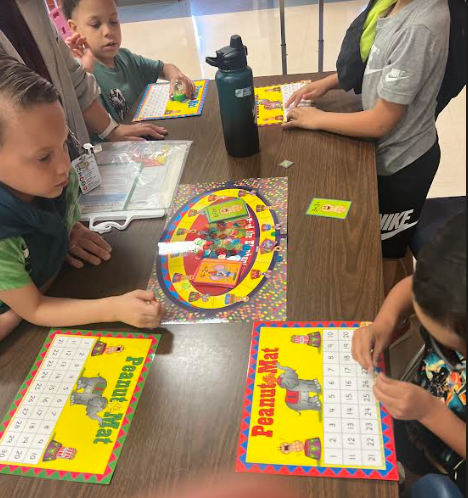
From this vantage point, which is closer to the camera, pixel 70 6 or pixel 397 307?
pixel 397 307

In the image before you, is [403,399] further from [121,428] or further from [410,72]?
[410,72]

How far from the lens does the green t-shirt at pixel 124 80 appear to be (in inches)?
63.3

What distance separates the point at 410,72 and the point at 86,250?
0.83 metres

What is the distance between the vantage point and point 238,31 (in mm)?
4219

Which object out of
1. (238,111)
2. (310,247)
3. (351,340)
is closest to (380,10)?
(238,111)

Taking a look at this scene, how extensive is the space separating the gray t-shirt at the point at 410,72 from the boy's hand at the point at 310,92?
0.17 meters

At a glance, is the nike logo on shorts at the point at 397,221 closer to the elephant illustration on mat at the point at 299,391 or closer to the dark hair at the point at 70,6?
the elephant illustration on mat at the point at 299,391

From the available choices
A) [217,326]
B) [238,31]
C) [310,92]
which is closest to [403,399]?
[217,326]

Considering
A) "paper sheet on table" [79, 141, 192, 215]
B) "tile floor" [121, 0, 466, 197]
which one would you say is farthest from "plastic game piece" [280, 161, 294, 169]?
"tile floor" [121, 0, 466, 197]

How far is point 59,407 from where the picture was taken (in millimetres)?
704

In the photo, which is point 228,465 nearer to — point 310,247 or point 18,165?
Answer: point 310,247

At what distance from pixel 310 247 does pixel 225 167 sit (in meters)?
0.39

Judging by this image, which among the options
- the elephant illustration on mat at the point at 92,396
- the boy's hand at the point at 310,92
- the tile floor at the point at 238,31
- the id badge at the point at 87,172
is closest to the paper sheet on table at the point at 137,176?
the id badge at the point at 87,172

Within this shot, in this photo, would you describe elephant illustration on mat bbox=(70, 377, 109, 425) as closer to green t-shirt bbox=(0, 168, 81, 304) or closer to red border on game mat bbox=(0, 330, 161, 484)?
red border on game mat bbox=(0, 330, 161, 484)
